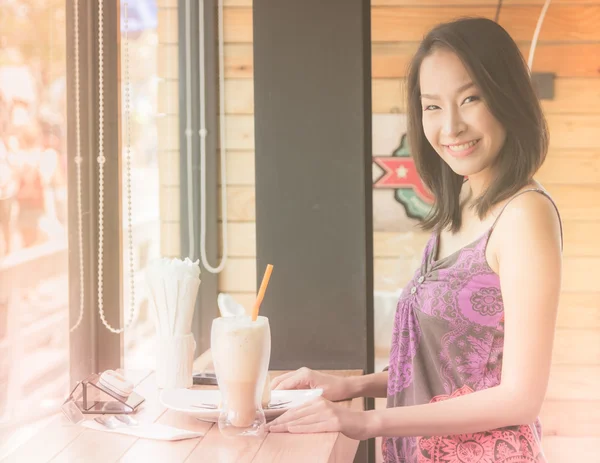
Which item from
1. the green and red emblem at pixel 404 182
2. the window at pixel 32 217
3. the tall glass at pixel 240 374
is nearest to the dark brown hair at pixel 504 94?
the tall glass at pixel 240 374

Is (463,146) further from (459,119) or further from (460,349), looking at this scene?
(460,349)

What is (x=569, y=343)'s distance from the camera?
8.76 ft

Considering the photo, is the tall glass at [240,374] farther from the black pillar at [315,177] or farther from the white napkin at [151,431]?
the black pillar at [315,177]

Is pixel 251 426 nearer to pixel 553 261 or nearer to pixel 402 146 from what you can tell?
pixel 553 261

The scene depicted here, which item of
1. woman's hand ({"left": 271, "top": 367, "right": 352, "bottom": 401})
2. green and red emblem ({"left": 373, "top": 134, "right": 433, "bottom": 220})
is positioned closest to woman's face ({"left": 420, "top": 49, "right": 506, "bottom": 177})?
woman's hand ({"left": 271, "top": 367, "right": 352, "bottom": 401})

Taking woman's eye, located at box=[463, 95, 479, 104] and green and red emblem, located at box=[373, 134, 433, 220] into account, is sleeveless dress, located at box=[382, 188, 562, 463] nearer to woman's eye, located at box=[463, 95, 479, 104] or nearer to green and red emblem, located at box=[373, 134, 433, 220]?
woman's eye, located at box=[463, 95, 479, 104]

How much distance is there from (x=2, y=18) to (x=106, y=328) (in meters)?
0.75

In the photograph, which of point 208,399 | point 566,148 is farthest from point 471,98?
point 566,148

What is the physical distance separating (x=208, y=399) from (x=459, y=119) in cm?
72

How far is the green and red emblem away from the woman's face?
37.6 inches

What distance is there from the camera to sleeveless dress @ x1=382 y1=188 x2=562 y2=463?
1.46 meters

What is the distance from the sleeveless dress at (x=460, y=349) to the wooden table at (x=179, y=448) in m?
0.22

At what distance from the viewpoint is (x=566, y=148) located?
2.60 m

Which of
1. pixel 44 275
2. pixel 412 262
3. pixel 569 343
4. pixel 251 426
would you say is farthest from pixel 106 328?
pixel 569 343
